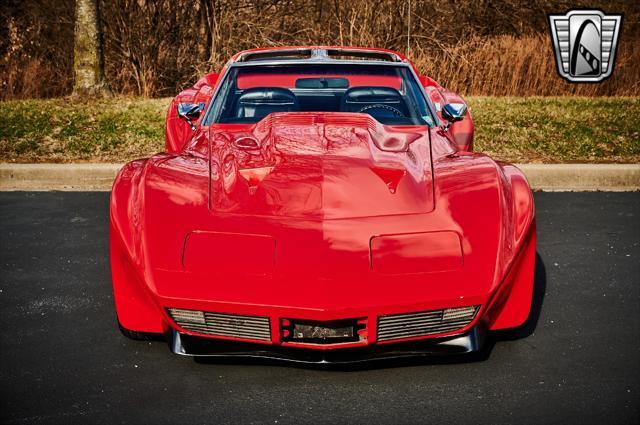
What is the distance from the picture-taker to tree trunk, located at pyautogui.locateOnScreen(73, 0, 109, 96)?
36.4ft

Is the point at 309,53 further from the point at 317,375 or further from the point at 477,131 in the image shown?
the point at 477,131

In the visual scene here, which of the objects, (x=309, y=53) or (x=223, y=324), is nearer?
(x=223, y=324)

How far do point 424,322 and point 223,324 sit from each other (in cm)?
79

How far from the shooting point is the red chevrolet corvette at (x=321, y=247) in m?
2.91

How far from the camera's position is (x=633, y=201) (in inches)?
261

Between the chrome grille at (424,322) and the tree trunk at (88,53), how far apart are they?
9184 millimetres

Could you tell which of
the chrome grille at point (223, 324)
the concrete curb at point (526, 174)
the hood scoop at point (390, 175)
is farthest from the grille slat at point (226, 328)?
the concrete curb at point (526, 174)

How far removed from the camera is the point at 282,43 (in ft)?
44.9

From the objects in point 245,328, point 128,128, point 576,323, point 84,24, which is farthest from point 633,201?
point 84,24

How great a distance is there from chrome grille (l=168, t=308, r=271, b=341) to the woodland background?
989cm

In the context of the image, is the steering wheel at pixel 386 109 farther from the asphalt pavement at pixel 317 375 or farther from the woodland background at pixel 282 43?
the woodland background at pixel 282 43

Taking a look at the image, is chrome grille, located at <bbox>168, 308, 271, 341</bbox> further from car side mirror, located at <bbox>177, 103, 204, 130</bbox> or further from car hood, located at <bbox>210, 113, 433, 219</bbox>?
car side mirror, located at <bbox>177, 103, 204, 130</bbox>

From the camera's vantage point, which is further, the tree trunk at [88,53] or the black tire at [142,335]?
the tree trunk at [88,53]

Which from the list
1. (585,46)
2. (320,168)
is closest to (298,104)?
(320,168)
